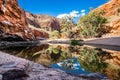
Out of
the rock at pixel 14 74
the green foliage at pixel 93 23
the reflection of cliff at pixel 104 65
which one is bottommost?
the reflection of cliff at pixel 104 65

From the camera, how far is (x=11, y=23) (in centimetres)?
8831

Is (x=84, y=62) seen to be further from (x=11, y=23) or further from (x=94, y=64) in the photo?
(x=11, y=23)

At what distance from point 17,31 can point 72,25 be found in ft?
138

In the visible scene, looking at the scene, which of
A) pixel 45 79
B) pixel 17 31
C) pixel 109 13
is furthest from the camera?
pixel 109 13

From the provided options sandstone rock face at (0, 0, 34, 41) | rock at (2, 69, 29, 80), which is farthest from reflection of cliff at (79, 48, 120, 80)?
sandstone rock face at (0, 0, 34, 41)

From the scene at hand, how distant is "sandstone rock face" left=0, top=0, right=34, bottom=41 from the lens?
83312mm

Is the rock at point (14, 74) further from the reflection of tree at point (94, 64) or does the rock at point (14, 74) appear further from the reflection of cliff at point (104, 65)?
the reflection of tree at point (94, 64)

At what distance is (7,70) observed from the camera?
10703mm

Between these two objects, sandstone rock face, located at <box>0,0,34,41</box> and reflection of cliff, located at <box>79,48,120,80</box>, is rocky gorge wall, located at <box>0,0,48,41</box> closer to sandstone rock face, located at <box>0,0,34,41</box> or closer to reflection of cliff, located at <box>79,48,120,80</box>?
sandstone rock face, located at <box>0,0,34,41</box>

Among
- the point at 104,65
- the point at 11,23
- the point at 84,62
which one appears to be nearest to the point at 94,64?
the point at 104,65

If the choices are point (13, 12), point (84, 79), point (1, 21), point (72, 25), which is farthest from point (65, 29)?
point (84, 79)

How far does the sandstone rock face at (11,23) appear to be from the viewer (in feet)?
273

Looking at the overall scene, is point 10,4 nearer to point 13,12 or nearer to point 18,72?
point 13,12

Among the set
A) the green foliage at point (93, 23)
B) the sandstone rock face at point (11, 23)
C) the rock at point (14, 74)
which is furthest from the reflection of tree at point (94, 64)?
the green foliage at point (93, 23)
